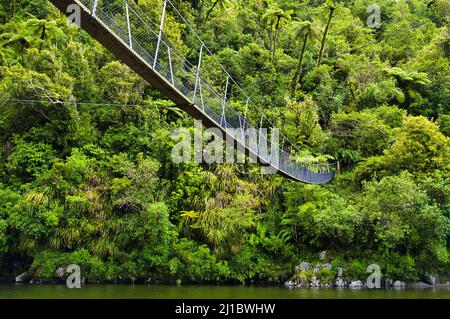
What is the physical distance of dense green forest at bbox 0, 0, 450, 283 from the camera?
1590 centimetres

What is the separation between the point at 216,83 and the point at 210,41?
526cm

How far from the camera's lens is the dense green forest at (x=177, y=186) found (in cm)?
1590

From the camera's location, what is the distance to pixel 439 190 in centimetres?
1625

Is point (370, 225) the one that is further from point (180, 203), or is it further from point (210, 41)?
point (210, 41)

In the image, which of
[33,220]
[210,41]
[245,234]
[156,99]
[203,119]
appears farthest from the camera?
[210,41]
